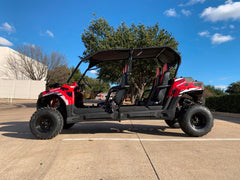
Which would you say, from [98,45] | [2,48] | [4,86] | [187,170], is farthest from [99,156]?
[2,48]

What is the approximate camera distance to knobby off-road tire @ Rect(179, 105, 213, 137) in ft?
13.5

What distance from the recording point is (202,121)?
428 centimetres

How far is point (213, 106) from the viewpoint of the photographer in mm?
14570

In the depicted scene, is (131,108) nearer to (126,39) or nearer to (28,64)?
(126,39)

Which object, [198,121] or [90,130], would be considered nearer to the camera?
[198,121]

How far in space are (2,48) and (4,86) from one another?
357 inches

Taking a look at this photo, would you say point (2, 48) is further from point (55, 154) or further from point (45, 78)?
point (55, 154)

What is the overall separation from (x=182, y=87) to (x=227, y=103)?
10456 millimetres

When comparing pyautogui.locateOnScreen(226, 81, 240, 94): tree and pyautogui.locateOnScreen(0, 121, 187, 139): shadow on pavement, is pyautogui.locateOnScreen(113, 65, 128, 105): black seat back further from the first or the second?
pyautogui.locateOnScreen(226, 81, 240, 94): tree

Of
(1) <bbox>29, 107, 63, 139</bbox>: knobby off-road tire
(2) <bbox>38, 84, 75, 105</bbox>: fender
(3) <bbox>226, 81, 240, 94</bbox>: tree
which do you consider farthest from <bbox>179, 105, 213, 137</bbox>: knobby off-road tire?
(3) <bbox>226, 81, 240, 94</bbox>: tree

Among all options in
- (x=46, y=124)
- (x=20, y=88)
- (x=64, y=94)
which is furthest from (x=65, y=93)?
→ (x=20, y=88)

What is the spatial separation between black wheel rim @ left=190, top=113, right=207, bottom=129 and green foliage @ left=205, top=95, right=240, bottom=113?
9.14 m

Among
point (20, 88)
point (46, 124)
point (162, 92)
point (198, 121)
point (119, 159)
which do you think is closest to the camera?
point (119, 159)

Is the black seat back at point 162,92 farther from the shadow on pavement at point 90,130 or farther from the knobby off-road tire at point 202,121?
the shadow on pavement at point 90,130
